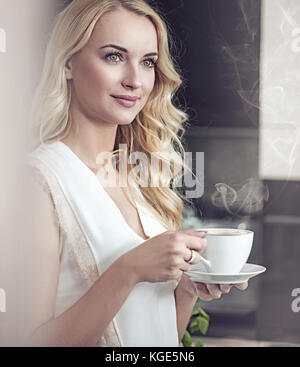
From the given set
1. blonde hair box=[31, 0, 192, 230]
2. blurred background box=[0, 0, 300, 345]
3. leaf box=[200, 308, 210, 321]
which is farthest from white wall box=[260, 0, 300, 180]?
leaf box=[200, 308, 210, 321]

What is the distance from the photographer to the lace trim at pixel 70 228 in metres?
0.69

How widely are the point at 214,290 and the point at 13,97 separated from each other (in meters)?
0.44

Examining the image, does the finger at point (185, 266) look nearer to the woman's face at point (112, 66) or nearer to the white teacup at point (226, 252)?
the white teacup at point (226, 252)

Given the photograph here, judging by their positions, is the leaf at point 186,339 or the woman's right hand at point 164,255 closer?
the woman's right hand at point 164,255

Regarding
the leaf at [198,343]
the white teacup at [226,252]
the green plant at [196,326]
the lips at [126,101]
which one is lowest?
the leaf at [198,343]

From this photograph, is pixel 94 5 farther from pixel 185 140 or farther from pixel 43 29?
pixel 185 140

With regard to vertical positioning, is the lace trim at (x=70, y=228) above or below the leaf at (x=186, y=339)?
above

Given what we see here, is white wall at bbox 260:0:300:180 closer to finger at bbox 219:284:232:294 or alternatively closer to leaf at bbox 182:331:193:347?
finger at bbox 219:284:232:294

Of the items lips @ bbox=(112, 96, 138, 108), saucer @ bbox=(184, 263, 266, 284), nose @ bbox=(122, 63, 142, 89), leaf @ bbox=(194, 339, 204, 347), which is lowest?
leaf @ bbox=(194, 339, 204, 347)

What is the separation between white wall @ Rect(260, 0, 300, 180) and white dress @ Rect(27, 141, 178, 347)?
226 millimetres

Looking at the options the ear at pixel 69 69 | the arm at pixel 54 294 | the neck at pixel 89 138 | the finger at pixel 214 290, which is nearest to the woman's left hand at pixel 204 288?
the finger at pixel 214 290

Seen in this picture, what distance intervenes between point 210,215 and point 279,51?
280mm

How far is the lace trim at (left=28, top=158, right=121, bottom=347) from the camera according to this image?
2.25ft
